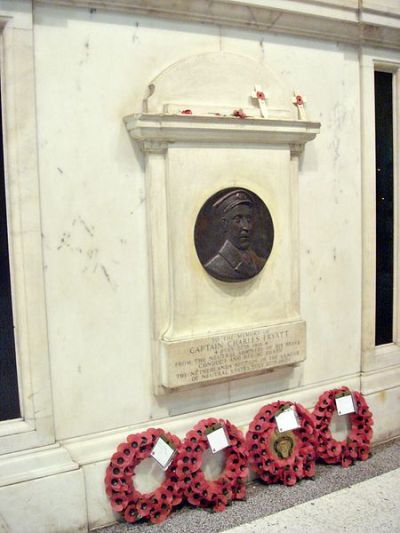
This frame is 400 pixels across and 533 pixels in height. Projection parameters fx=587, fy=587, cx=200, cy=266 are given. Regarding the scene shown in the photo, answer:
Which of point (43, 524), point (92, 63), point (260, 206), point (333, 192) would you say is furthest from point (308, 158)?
point (43, 524)

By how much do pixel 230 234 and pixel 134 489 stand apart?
4.97ft

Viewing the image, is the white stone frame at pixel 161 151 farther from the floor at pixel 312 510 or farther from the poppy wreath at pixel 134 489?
the floor at pixel 312 510

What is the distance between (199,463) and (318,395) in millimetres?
1066

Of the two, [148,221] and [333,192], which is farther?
[333,192]

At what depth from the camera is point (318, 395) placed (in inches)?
156

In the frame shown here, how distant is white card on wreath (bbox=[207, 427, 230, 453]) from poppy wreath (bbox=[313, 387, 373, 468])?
73 cm

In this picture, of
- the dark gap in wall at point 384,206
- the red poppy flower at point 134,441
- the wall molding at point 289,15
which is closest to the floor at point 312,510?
the red poppy flower at point 134,441

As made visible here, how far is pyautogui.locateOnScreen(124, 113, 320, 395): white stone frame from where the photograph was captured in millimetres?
3111

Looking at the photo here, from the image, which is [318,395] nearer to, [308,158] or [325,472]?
[325,472]

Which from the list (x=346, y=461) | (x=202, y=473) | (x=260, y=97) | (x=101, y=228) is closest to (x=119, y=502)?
(x=202, y=473)

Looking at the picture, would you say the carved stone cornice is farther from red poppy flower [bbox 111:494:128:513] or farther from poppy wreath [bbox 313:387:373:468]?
red poppy flower [bbox 111:494:128:513]

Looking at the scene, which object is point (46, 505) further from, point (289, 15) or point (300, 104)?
point (289, 15)

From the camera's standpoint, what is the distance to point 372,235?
4.14 m

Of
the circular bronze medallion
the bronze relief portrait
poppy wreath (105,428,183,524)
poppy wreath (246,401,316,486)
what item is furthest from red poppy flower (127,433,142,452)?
the bronze relief portrait
